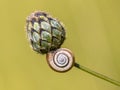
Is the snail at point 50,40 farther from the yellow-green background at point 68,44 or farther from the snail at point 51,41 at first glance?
the yellow-green background at point 68,44

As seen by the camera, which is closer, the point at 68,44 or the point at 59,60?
the point at 59,60

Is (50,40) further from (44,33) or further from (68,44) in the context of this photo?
(68,44)

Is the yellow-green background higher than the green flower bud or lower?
lower

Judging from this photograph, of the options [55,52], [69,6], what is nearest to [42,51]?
[55,52]

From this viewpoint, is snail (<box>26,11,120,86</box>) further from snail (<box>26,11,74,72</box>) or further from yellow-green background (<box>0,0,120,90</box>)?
yellow-green background (<box>0,0,120,90</box>)

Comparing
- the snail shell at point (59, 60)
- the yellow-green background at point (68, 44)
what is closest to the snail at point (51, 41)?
the snail shell at point (59, 60)

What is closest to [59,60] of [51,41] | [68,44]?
[51,41]

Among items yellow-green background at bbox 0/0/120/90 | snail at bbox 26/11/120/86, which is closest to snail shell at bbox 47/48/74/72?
snail at bbox 26/11/120/86

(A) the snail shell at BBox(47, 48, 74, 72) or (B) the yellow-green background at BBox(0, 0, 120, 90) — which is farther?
(B) the yellow-green background at BBox(0, 0, 120, 90)
